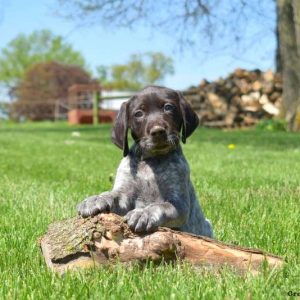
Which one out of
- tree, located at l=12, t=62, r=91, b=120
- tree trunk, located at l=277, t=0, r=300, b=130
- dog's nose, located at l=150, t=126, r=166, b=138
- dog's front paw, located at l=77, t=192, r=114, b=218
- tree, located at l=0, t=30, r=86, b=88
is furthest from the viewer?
tree, located at l=0, t=30, r=86, b=88

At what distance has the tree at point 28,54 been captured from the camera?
3211 inches

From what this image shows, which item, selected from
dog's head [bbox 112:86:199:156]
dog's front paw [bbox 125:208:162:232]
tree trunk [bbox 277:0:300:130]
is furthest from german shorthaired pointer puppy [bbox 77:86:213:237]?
tree trunk [bbox 277:0:300:130]

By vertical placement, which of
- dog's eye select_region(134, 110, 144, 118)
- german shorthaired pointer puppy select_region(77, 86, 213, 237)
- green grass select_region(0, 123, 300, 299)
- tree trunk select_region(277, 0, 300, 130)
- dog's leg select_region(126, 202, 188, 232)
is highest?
tree trunk select_region(277, 0, 300, 130)

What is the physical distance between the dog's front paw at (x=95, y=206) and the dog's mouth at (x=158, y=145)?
45cm

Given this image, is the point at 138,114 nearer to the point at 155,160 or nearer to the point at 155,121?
the point at 155,121

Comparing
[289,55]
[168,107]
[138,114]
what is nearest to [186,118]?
[168,107]

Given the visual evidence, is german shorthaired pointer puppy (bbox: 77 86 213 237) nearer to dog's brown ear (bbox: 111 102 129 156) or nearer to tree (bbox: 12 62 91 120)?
dog's brown ear (bbox: 111 102 129 156)

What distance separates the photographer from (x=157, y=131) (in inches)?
143

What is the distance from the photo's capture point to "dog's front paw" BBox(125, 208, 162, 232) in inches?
125

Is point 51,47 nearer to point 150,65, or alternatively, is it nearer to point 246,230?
point 150,65

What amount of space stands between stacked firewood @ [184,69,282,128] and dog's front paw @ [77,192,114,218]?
19.0 metres

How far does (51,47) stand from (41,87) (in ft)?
82.8

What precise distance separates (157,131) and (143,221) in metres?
0.68

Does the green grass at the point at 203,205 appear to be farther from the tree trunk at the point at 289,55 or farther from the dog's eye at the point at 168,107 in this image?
the tree trunk at the point at 289,55
